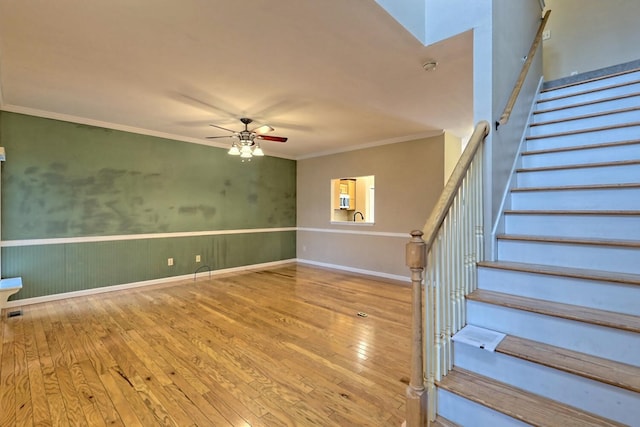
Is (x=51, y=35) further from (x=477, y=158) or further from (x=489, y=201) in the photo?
(x=489, y=201)

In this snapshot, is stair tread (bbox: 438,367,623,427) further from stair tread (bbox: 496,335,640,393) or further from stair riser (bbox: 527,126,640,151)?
stair riser (bbox: 527,126,640,151)

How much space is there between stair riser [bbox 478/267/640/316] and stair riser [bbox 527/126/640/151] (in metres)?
1.49

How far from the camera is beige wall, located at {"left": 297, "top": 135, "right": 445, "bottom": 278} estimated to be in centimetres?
500

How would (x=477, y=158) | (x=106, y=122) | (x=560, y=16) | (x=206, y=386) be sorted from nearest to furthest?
(x=477, y=158), (x=206, y=386), (x=560, y=16), (x=106, y=122)

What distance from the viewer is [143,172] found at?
481 cm

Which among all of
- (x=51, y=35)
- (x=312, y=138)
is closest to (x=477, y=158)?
(x=51, y=35)

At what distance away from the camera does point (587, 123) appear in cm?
256

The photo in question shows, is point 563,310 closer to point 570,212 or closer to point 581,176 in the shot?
point 570,212

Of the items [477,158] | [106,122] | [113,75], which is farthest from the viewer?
[106,122]

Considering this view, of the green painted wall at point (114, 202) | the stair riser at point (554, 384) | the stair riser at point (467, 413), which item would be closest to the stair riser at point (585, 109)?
the stair riser at point (554, 384)

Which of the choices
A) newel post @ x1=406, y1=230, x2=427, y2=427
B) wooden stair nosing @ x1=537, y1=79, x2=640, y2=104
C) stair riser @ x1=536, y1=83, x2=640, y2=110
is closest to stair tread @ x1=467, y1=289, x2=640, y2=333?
newel post @ x1=406, y1=230, x2=427, y2=427

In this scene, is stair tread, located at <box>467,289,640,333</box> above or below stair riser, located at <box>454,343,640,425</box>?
above

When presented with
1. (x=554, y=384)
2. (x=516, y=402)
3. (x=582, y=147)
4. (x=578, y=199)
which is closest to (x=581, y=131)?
(x=582, y=147)

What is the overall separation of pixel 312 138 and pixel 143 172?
293 centimetres
